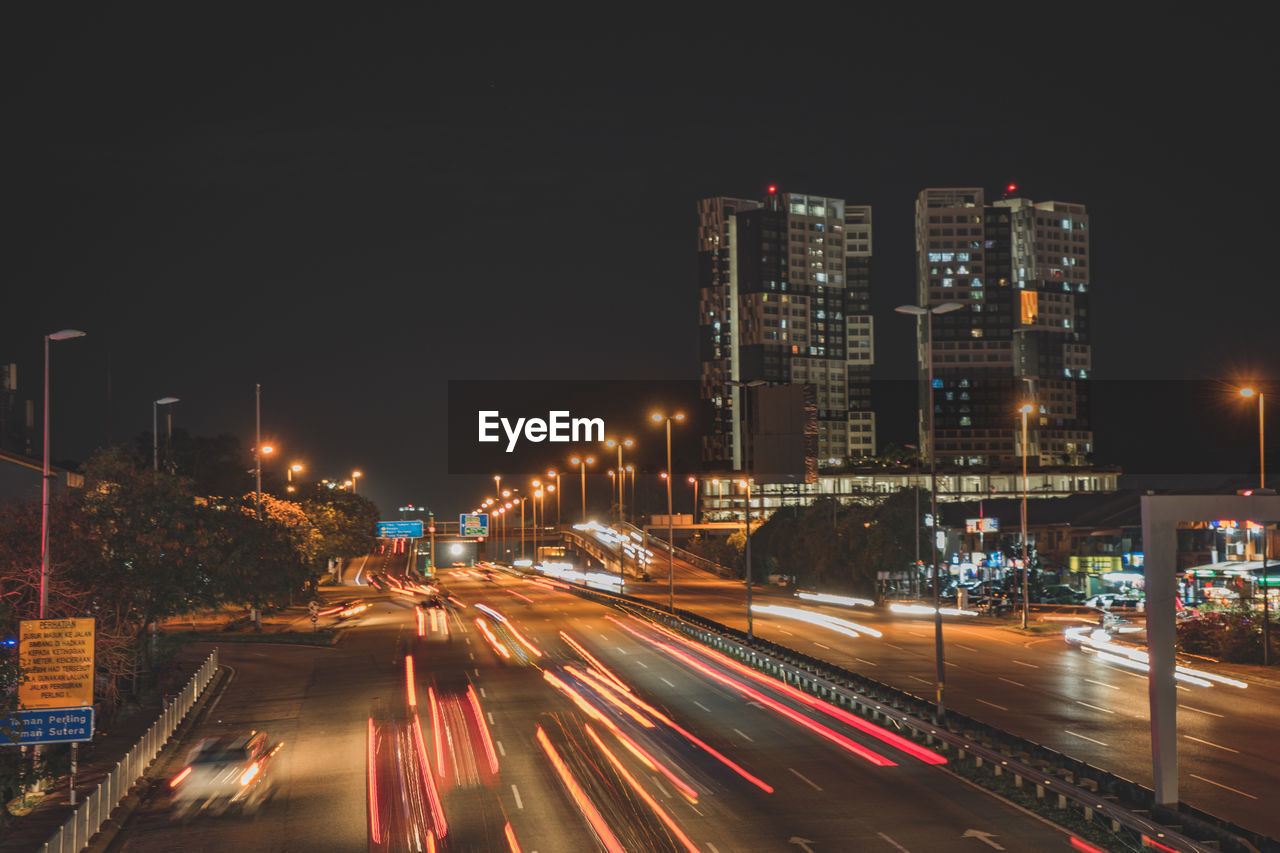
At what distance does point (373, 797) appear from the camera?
26.6m

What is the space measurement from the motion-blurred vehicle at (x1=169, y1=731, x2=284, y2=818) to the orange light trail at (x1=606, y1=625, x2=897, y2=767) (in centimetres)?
1440

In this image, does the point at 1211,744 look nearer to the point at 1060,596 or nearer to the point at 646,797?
the point at 646,797

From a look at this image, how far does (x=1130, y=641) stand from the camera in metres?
55.5

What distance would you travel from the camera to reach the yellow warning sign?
25.1 metres

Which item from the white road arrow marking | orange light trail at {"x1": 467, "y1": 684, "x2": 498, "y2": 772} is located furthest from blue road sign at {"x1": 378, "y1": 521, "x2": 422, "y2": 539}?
the white road arrow marking

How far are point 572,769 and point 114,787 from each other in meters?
10.0

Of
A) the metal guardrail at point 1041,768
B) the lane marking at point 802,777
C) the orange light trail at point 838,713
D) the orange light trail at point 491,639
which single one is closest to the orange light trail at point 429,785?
the lane marking at point 802,777

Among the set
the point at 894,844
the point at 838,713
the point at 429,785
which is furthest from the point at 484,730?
the point at 894,844

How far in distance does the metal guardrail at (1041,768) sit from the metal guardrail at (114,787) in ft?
60.7

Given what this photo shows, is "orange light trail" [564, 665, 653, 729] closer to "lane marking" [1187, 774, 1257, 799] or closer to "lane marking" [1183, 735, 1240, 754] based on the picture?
"lane marking" [1187, 774, 1257, 799]

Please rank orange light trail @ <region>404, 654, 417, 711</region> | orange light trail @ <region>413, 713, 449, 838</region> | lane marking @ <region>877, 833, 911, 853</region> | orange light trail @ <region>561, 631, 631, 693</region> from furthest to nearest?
1. orange light trail @ <region>561, 631, 631, 693</region>
2. orange light trail @ <region>404, 654, 417, 711</region>
3. orange light trail @ <region>413, 713, 449, 838</region>
4. lane marking @ <region>877, 833, 911, 853</region>

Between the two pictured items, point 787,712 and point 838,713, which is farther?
point 787,712

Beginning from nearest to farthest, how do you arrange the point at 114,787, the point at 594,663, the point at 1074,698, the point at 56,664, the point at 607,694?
1. the point at 56,664
2. the point at 114,787
3. the point at 1074,698
4. the point at 607,694
5. the point at 594,663

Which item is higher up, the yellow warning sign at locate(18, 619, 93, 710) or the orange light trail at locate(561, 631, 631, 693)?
the yellow warning sign at locate(18, 619, 93, 710)
